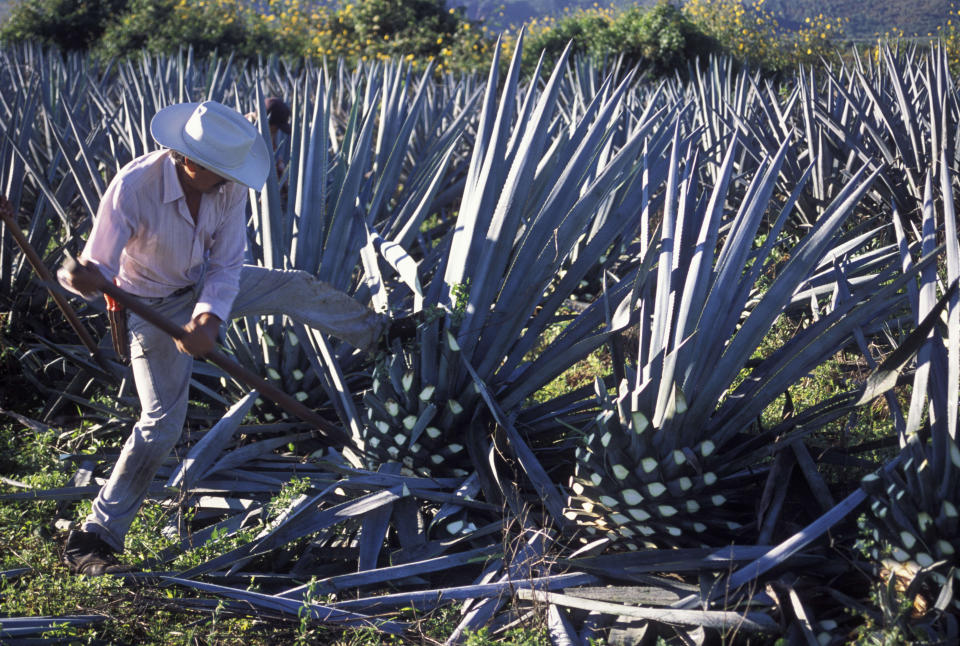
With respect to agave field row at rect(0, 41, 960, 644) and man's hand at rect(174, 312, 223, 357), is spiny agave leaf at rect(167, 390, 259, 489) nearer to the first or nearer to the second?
agave field row at rect(0, 41, 960, 644)

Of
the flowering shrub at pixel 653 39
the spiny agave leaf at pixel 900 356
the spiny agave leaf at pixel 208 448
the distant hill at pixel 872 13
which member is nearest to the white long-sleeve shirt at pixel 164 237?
the spiny agave leaf at pixel 208 448

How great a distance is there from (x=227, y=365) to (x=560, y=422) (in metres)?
1.02

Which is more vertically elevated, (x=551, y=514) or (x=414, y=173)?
(x=414, y=173)

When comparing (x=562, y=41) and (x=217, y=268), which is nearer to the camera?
(x=217, y=268)

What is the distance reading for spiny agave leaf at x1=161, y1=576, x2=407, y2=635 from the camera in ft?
7.48

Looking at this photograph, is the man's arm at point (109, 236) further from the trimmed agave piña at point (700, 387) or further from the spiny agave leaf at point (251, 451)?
the trimmed agave piña at point (700, 387)

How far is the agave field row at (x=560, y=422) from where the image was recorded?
2186 millimetres

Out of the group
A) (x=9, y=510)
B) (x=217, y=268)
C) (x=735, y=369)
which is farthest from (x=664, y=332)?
(x=9, y=510)

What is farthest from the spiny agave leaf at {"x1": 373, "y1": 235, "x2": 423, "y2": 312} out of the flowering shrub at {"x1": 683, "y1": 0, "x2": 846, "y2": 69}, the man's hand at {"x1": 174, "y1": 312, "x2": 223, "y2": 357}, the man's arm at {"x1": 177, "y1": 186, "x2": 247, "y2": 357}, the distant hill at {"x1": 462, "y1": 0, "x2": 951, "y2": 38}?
the flowering shrub at {"x1": 683, "y1": 0, "x2": 846, "y2": 69}

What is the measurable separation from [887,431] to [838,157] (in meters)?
2.30

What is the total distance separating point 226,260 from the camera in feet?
8.73

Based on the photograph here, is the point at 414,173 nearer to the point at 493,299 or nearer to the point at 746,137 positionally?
the point at 493,299

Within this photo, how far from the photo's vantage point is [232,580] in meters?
2.54

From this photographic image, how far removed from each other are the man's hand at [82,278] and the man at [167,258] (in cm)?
1
